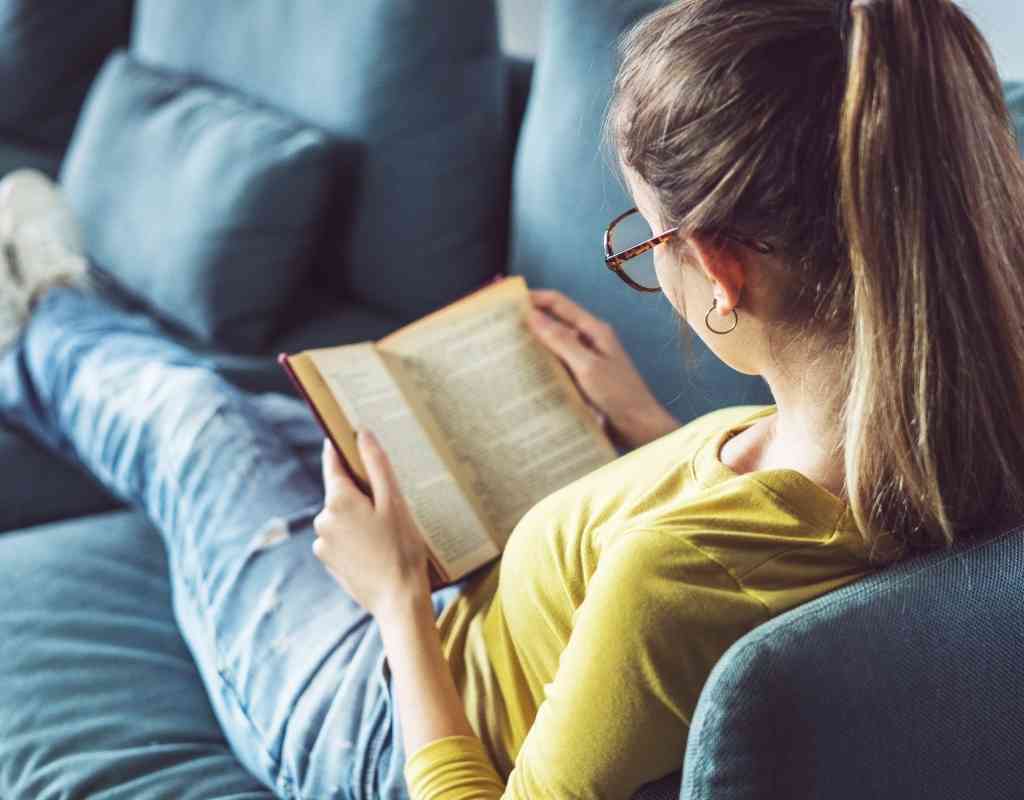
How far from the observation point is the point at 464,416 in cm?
114

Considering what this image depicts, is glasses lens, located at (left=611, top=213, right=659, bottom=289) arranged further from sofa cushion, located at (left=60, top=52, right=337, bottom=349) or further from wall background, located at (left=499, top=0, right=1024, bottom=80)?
sofa cushion, located at (left=60, top=52, right=337, bottom=349)

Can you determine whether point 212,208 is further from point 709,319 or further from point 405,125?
point 709,319

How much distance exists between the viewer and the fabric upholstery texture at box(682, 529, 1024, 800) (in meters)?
0.59

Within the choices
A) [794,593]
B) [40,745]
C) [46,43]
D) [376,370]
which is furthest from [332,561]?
[46,43]

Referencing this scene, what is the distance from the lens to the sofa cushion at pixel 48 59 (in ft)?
7.76

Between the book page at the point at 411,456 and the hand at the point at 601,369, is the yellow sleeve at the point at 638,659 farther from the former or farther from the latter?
the hand at the point at 601,369

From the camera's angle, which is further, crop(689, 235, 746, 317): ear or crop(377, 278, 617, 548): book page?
crop(377, 278, 617, 548): book page

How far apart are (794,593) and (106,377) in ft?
3.52

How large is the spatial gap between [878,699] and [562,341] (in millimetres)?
658

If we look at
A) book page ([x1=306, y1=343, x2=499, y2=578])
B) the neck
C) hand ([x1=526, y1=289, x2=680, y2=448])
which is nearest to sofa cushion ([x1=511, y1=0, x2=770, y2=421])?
hand ([x1=526, y1=289, x2=680, y2=448])

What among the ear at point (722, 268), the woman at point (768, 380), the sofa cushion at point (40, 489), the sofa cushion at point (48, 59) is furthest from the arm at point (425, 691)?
the sofa cushion at point (48, 59)

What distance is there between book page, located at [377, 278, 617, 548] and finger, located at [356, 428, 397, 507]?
0.10 m

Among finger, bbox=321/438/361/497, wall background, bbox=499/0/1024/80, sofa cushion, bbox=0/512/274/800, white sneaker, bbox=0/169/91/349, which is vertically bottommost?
sofa cushion, bbox=0/512/274/800

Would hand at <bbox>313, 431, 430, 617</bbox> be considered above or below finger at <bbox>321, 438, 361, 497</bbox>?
below
